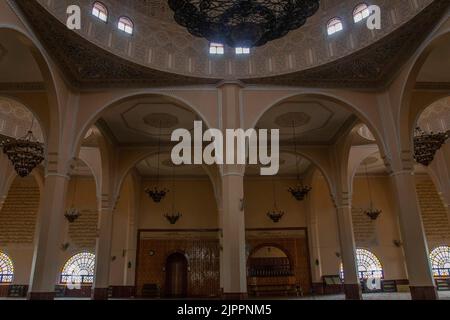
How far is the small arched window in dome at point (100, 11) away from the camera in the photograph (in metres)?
9.24

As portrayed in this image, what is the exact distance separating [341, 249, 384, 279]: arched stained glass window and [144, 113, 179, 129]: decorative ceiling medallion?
39.2 ft

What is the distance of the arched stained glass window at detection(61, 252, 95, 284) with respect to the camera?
17653 mm

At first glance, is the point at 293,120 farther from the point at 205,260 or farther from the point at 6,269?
the point at 6,269

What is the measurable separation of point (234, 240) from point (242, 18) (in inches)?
199

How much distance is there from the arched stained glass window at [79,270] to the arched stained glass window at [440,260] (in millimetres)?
17347

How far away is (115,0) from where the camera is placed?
387 inches

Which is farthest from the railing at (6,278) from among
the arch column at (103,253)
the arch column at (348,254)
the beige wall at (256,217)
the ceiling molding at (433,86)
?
the ceiling molding at (433,86)

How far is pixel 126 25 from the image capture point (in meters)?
9.98

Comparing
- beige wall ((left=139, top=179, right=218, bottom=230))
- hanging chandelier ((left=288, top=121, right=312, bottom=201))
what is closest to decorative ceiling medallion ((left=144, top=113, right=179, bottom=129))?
hanging chandelier ((left=288, top=121, right=312, bottom=201))

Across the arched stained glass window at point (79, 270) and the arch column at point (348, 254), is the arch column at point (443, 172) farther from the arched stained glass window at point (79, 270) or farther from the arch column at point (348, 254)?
the arched stained glass window at point (79, 270)
